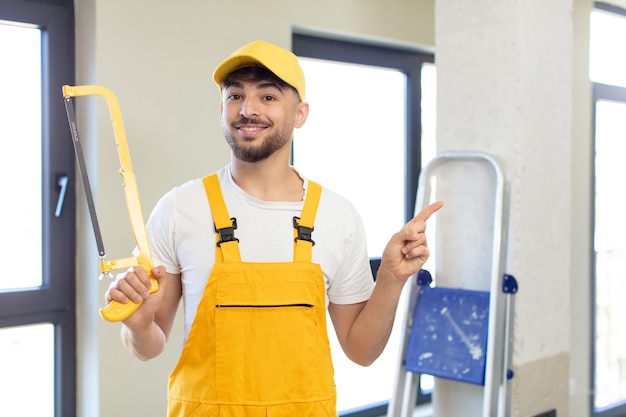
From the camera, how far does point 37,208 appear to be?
2.27 meters

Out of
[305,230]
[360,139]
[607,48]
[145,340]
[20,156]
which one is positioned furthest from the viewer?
[607,48]

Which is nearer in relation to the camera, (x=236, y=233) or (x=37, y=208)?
(x=236, y=233)

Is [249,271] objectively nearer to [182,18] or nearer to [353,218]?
[353,218]

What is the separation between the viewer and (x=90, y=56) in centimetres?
221

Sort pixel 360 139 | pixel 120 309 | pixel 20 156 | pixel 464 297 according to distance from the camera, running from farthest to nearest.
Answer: pixel 360 139
pixel 464 297
pixel 20 156
pixel 120 309

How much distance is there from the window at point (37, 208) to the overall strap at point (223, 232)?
1073mm

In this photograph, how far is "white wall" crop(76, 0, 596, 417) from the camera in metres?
2.20

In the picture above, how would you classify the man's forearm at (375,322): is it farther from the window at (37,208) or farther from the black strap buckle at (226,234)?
the window at (37,208)

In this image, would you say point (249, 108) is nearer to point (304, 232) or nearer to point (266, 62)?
point (266, 62)

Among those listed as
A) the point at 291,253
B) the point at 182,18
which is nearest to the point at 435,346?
the point at 291,253

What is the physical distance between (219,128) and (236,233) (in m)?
1.19

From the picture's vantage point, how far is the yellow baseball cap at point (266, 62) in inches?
52.4

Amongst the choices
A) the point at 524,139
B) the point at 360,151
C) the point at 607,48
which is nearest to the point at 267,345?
the point at 524,139

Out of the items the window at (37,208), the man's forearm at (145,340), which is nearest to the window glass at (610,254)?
the window at (37,208)
